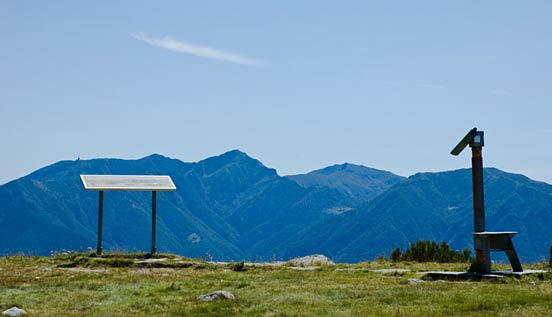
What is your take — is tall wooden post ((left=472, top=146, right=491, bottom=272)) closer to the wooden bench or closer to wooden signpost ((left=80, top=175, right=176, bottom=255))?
the wooden bench

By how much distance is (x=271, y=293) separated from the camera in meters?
19.9

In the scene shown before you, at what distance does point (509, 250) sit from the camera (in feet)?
78.3

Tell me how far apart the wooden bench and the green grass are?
0.90 metres

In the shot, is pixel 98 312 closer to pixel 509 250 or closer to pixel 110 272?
pixel 110 272

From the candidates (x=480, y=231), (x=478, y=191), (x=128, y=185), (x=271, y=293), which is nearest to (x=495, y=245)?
(x=480, y=231)

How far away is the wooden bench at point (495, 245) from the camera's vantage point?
23.6m

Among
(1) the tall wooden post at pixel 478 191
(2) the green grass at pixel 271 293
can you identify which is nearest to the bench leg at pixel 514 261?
(2) the green grass at pixel 271 293

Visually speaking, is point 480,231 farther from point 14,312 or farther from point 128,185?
point 128,185

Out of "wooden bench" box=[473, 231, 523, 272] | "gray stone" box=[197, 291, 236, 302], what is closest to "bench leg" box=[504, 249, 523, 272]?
"wooden bench" box=[473, 231, 523, 272]

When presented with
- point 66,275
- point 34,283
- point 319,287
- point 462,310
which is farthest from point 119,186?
point 462,310

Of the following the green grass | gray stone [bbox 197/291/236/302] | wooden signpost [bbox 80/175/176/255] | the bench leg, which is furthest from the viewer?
wooden signpost [bbox 80/175/176/255]

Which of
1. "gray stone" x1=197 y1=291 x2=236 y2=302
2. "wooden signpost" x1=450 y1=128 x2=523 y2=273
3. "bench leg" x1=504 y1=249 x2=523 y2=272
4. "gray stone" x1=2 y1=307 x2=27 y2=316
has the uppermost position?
"wooden signpost" x1=450 y1=128 x2=523 y2=273

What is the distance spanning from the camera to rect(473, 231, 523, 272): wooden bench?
23625 millimetres

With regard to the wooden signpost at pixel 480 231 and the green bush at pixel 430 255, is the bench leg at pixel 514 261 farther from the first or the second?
the green bush at pixel 430 255
